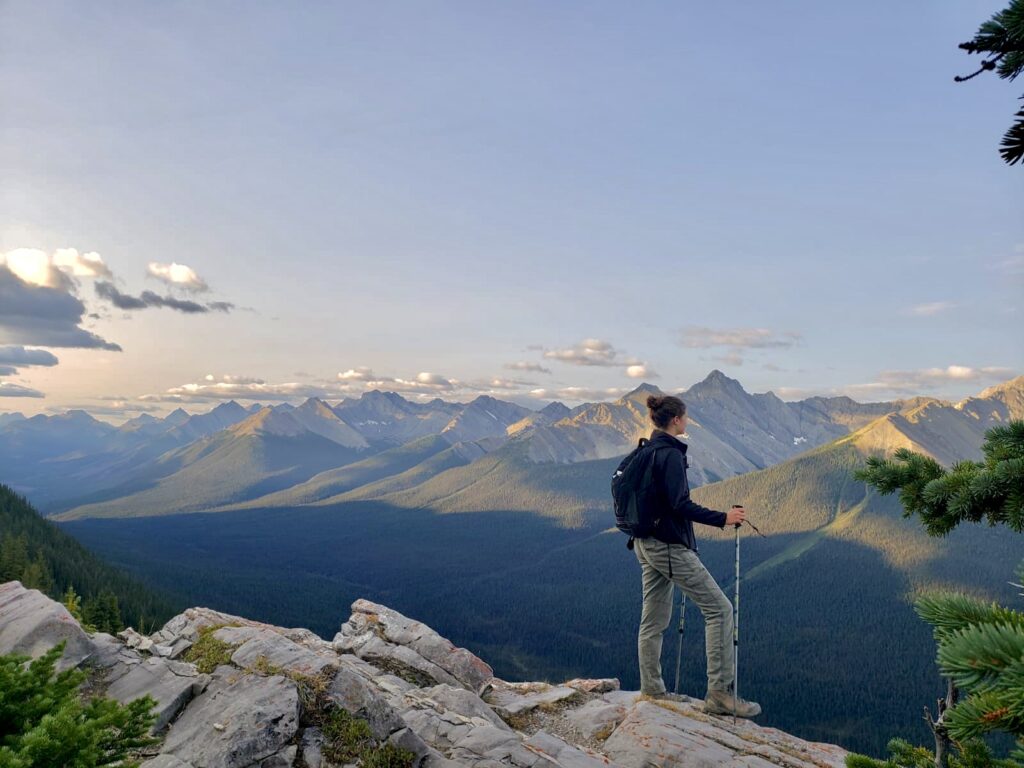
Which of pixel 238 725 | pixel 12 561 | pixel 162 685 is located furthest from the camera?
pixel 12 561

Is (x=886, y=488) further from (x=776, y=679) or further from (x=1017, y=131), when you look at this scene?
(x=776, y=679)

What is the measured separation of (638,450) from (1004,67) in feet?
27.7

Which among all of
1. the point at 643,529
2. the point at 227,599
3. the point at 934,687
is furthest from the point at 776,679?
the point at 643,529

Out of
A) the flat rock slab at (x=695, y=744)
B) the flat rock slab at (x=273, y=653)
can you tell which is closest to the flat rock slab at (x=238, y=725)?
the flat rock slab at (x=273, y=653)

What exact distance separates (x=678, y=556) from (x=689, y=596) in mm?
999

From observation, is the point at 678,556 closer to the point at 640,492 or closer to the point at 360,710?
the point at 640,492

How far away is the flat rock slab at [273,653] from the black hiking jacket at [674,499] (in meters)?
6.84

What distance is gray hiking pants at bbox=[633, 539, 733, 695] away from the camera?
1167cm

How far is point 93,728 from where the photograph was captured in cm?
647

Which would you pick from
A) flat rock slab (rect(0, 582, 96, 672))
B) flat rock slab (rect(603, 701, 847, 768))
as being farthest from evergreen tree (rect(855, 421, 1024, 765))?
flat rock slab (rect(0, 582, 96, 672))

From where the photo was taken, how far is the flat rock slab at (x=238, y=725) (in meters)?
8.73

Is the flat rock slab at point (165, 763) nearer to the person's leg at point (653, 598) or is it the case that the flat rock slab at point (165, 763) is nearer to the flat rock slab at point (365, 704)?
the flat rock slab at point (365, 704)

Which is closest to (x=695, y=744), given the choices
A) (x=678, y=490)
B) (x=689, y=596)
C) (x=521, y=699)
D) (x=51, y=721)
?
(x=689, y=596)

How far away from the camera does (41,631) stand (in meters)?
13.3
